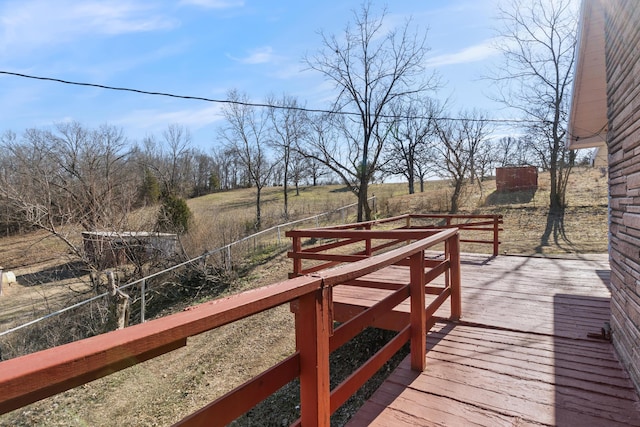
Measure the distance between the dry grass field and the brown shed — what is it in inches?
63.0

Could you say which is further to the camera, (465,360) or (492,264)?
(492,264)

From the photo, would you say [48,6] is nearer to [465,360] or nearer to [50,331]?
[50,331]

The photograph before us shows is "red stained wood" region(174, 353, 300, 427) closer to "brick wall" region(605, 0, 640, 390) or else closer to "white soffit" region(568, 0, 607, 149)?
"brick wall" region(605, 0, 640, 390)

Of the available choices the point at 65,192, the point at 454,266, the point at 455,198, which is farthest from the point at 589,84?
the point at 455,198

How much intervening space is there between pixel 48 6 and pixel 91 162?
20.5 ft

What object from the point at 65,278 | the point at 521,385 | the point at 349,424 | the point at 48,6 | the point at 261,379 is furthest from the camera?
the point at 65,278

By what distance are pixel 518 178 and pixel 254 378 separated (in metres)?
21.2

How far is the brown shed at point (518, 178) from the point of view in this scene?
19062 mm

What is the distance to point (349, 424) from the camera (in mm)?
2084

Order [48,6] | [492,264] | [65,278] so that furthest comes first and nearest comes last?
1. [65,278]
2. [492,264]
3. [48,6]

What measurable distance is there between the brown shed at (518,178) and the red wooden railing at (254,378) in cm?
1963

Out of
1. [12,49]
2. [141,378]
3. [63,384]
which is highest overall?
[12,49]

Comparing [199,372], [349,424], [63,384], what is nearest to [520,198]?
[199,372]

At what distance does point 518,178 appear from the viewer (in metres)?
19.3
